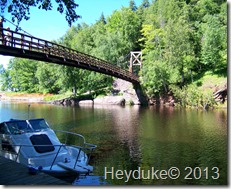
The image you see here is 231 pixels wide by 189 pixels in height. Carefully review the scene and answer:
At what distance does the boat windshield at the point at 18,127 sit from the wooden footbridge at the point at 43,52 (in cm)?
224

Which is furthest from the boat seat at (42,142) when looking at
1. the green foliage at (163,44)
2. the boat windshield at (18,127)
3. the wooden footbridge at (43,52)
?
the green foliage at (163,44)

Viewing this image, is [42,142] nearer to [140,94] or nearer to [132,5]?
[132,5]

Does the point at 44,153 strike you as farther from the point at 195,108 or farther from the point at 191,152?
the point at 195,108

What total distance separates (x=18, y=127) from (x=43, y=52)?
7.82 metres

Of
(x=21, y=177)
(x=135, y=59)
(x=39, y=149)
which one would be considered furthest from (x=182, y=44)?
(x=21, y=177)

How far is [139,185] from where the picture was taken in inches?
228

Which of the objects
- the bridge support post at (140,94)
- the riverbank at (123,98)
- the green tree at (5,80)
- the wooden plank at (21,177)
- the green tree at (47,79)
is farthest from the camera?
the green tree at (5,80)

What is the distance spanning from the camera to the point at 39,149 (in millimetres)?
6738

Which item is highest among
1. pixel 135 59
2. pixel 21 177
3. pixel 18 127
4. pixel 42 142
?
pixel 135 59

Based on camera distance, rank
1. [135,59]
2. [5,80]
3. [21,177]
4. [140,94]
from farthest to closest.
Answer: [5,80] < [135,59] < [140,94] < [21,177]

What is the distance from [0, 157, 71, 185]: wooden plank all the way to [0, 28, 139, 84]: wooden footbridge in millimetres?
3680

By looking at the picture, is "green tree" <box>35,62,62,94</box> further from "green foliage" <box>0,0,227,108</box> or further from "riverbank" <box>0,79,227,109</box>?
"green foliage" <box>0,0,227,108</box>

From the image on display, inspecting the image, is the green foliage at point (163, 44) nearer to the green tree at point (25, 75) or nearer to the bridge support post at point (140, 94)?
the bridge support post at point (140, 94)

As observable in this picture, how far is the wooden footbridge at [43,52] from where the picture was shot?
38.8ft
